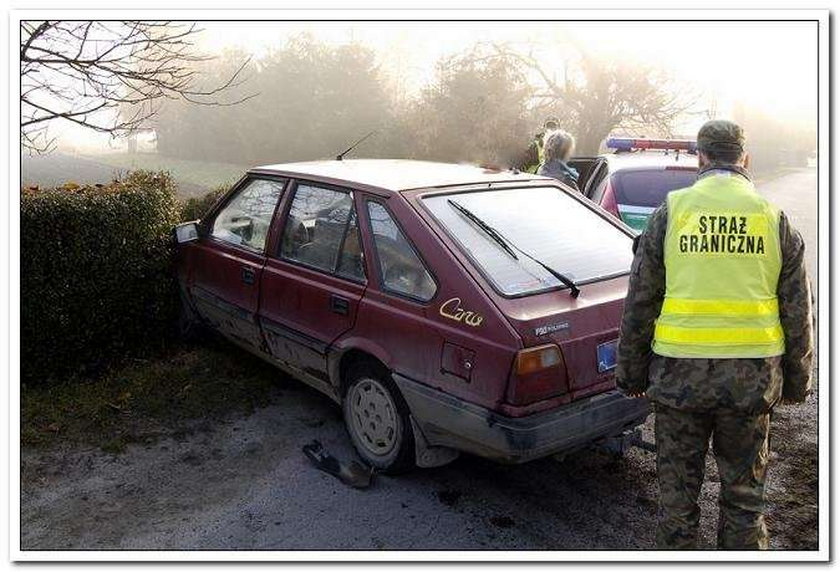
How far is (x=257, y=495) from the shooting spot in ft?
12.8

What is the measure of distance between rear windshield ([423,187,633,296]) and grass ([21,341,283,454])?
83.0 inches

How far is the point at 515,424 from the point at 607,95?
18631mm

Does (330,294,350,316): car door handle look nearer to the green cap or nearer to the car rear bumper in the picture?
the car rear bumper

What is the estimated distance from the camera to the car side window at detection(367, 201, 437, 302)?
12.0 feet

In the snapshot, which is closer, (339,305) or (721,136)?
(721,136)

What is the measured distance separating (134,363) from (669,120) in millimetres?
17908

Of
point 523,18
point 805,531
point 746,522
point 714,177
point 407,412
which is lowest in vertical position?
point 805,531

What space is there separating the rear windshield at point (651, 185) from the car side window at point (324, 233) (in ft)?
12.6

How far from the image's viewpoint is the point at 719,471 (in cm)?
297

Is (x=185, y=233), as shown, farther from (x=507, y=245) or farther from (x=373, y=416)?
(x=507, y=245)

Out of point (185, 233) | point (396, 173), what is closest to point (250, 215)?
point (185, 233)

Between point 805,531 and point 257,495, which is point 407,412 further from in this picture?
point 805,531

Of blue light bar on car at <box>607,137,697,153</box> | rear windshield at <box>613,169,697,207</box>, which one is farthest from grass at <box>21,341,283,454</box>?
blue light bar on car at <box>607,137,697,153</box>
